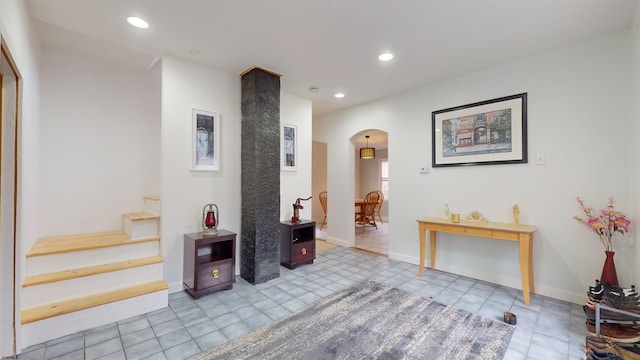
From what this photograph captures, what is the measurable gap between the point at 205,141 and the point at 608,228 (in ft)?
13.2

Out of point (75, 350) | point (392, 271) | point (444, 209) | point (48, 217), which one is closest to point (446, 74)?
point (444, 209)

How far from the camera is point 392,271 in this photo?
11.5 feet

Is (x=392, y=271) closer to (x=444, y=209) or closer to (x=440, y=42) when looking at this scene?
(x=444, y=209)

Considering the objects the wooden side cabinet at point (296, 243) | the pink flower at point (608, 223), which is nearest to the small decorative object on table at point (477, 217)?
the pink flower at point (608, 223)

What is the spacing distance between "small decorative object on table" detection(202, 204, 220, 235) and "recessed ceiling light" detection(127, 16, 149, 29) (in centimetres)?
177

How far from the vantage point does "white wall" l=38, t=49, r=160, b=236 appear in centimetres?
281

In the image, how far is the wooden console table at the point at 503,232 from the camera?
2.56m

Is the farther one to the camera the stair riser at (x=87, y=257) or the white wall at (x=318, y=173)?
the white wall at (x=318, y=173)

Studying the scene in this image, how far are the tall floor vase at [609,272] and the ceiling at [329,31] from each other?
2.00 m

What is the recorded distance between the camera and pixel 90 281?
2270 millimetres

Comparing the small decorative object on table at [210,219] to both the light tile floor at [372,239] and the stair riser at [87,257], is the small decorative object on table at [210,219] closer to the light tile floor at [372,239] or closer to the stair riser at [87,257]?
the stair riser at [87,257]

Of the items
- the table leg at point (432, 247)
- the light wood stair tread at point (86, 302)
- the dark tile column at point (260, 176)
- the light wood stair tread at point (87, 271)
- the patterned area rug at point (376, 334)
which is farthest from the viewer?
the table leg at point (432, 247)

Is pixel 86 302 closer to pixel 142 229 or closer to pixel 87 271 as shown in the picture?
pixel 87 271

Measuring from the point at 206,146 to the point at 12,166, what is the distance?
5.08 ft
